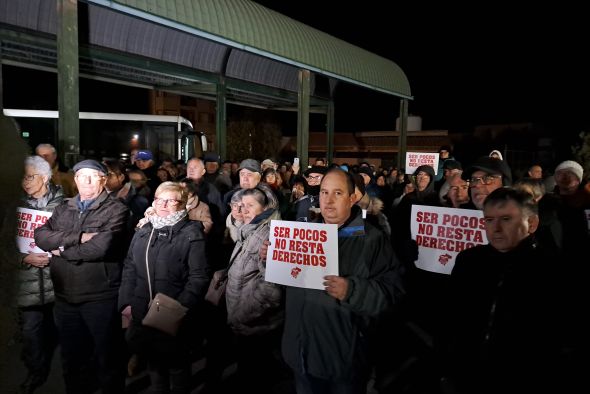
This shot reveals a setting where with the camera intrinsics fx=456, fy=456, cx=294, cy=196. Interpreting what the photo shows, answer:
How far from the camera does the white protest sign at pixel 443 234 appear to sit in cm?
379

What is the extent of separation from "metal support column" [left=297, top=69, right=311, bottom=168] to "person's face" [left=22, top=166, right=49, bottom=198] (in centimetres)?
918

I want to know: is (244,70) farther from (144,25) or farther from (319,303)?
(319,303)

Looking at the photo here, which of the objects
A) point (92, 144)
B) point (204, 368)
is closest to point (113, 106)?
point (92, 144)

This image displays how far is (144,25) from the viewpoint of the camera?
41.3 feet

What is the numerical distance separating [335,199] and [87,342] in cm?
251

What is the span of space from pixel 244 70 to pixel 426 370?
1390 centimetres

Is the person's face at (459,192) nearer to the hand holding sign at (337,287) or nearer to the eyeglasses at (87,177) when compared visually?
the hand holding sign at (337,287)

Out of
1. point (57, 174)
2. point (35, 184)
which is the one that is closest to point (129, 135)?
point (57, 174)

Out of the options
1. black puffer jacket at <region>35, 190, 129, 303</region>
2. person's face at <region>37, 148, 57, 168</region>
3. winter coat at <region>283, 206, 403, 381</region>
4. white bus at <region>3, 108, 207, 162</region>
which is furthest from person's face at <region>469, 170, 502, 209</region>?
white bus at <region>3, 108, 207, 162</region>

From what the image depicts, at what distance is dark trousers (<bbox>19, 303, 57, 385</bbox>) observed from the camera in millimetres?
3992

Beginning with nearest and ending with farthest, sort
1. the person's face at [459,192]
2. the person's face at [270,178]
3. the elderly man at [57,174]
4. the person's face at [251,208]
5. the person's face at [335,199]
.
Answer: the person's face at [335,199] < the person's face at [251,208] < the person's face at [459,192] < the elderly man at [57,174] < the person's face at [270,178]

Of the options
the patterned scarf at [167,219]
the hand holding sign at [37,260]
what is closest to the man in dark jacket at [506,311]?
the patterned scarf at [167,219]

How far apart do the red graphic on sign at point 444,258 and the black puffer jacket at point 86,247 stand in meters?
2.77

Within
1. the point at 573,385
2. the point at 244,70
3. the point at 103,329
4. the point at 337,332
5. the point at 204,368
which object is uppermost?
the point at 244,70
